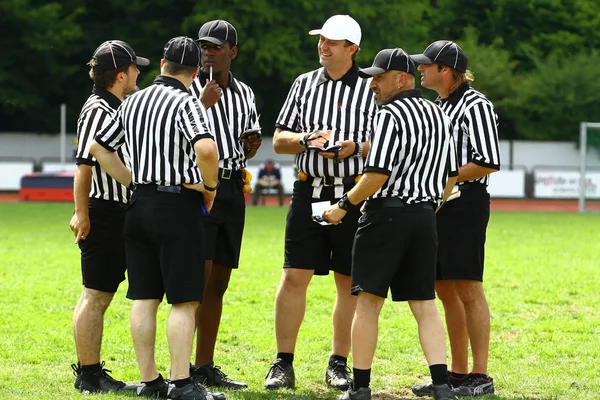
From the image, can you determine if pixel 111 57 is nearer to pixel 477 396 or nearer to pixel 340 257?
pixel 340 257

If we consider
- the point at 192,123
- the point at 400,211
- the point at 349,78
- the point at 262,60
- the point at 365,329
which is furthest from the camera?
the point at 262,60

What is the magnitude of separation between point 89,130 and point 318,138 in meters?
1.51

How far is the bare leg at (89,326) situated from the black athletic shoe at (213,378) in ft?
2.29

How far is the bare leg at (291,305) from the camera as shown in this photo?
24.8 feet

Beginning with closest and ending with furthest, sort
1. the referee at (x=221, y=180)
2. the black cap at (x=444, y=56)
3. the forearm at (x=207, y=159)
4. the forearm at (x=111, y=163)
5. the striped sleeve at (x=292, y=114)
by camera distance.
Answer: the forearm at (x=207, y=159), the forearm at (x=111, y=163), the black cap at (x=444, y=56), the referee at (x=221, y=180), the striped sleeve at (x=292, y=114)

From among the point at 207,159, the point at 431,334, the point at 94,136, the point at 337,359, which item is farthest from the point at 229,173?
the point at 431,334

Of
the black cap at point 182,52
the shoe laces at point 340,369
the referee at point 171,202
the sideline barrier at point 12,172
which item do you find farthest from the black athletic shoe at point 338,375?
the sideline barrier at point 12,172

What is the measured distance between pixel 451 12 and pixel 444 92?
40785 millimetres

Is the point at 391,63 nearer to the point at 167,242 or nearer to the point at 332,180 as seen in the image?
the point at 332,180

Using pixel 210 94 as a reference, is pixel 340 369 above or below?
below

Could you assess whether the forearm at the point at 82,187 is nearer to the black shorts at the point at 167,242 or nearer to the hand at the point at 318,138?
the black shorts at the point at 167,242

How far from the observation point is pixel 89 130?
269 inches

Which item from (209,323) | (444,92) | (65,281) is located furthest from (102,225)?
(65,281)

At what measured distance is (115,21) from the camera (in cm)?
4019
